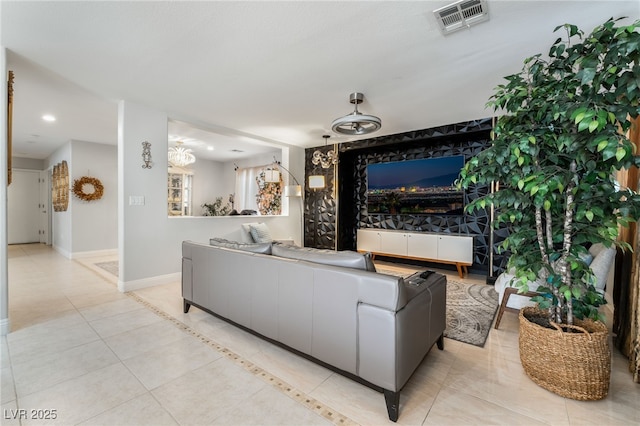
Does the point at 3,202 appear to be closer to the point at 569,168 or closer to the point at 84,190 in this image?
the point at 84,190

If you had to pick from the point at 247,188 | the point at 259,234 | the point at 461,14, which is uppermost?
the point at 461,14

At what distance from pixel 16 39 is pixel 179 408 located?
3077mm

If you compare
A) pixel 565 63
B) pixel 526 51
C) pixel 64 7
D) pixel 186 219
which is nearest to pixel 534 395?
pixel 565 63

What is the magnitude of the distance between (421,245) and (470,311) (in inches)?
74.2

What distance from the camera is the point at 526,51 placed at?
2324mm

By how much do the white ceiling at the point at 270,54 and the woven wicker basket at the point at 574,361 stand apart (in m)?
2.12

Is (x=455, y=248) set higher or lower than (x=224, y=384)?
higher

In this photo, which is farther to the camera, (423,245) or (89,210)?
(89,210)

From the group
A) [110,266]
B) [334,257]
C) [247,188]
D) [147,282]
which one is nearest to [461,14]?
[334,257]

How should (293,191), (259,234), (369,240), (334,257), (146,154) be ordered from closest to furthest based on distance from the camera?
(334,257)
(146,154)
(259,234)
(369,240)
(293,191)

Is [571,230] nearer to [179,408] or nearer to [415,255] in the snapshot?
[179,408]

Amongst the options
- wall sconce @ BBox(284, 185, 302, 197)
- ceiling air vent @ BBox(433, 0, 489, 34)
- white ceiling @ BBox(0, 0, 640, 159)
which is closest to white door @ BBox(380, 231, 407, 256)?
wall sconce @ BBox(284, 185, 302, 197)

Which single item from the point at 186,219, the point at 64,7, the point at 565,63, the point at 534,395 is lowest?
the point at 534,395

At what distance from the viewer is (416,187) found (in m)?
5.27
